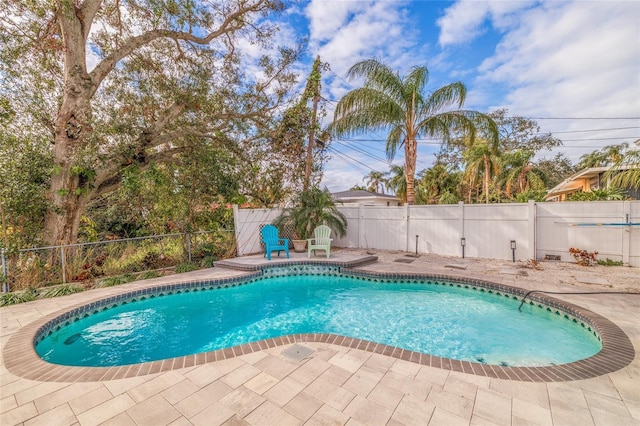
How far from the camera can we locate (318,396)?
2.19 m

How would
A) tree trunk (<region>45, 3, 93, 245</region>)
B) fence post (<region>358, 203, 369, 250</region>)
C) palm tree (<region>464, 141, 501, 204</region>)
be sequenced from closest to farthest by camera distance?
tree trunk (<region>45, 3, 93, 245</region>) < fence post (<region>358, 203, 369, 250</region>) < palm tree (<region>464, 141, 501, 204</region>)

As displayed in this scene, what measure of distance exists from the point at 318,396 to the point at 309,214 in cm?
717

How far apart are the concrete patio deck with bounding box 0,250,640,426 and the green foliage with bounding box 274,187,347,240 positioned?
6388mm

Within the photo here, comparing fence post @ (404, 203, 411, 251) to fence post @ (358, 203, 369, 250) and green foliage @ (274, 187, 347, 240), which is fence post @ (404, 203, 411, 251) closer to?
fence post @ (358, 203, 369, 250)

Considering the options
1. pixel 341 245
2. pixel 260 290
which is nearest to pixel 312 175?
pixel 341 245

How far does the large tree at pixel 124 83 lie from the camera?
657 cm

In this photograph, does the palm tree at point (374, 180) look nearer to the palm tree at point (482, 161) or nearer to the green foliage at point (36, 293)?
the palm tree at point (482, 161)

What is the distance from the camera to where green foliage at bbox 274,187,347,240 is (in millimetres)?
9203

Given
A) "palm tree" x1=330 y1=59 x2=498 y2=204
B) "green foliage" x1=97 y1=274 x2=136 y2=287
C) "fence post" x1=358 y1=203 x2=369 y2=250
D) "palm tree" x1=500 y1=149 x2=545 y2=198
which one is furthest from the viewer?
"palm tree" x1=500 y1=149 x2=545 y2=198

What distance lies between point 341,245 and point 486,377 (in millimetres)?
8287

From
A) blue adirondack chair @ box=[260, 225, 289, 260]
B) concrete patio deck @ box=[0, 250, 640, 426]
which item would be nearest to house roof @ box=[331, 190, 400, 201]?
blue adirondack chair @ box=[260, 225, 289, 260]

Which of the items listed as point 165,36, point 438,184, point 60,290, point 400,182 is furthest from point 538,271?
point 438,184

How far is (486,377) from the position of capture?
2436mm

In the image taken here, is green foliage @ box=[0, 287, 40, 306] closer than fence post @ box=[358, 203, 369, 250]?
Yes
